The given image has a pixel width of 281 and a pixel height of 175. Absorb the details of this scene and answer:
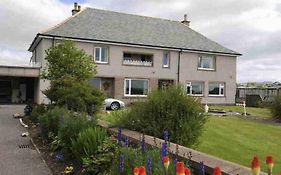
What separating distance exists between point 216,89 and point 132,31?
11374 mm

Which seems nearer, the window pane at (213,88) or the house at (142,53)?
the house at (142,53)

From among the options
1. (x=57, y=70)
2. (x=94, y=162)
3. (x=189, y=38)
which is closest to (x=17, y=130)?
(x=57, y=70)

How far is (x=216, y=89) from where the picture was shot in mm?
40094

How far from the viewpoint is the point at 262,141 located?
12969 millimetres

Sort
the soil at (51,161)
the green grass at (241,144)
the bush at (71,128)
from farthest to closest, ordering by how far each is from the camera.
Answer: the green grass at (241,144) → the bush at (71,128) → the soil at (51,161)

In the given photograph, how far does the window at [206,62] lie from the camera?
128 ft

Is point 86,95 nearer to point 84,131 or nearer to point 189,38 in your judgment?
point 84,131

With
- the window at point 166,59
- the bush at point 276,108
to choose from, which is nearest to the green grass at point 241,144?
the bush at point 276,108

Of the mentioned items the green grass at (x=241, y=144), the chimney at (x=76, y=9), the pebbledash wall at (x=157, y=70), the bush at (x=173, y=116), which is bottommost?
the green grass at (x=241, y=144)

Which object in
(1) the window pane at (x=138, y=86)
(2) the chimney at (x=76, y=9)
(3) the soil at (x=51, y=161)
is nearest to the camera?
(3) the soil at (x=51, y=161)

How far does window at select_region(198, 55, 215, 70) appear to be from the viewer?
39094mm

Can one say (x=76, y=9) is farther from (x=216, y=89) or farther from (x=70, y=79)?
(x=70, y=79)

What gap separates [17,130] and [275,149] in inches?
396

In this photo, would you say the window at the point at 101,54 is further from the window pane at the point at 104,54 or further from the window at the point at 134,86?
the window at the point at 134,86
